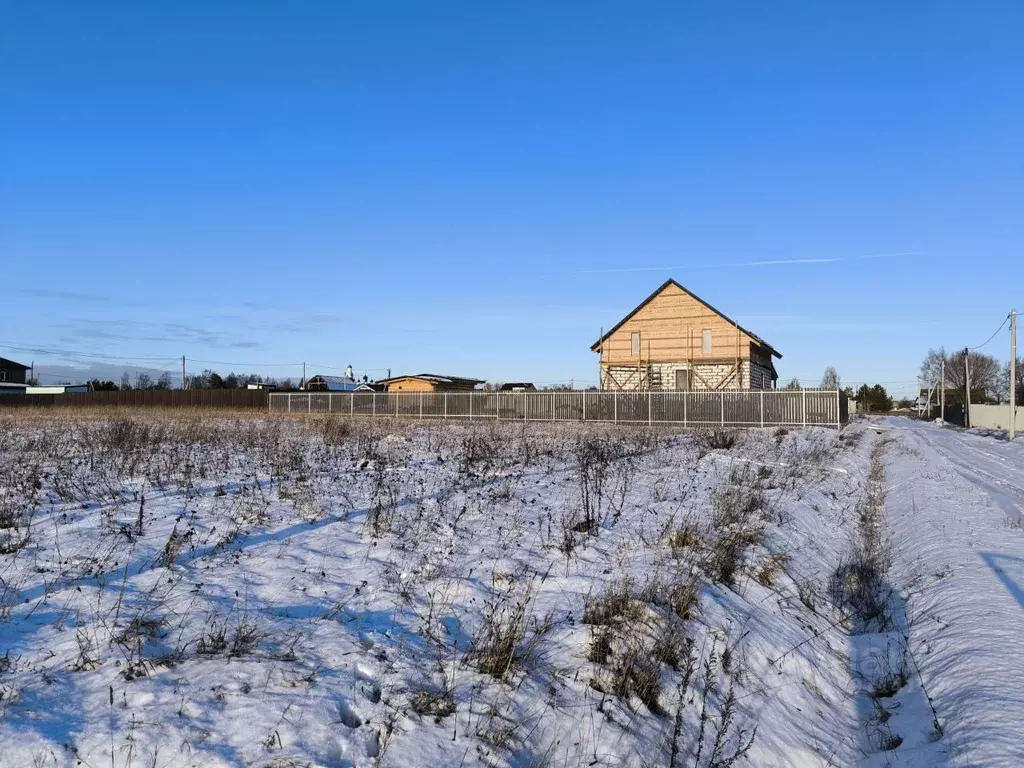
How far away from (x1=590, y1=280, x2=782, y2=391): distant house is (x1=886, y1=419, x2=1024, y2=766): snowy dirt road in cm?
2713

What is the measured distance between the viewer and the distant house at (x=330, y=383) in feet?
212

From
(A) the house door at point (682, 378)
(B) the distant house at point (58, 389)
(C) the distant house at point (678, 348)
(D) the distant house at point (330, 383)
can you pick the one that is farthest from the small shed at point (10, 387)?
(A) the house door at point (682, 378)

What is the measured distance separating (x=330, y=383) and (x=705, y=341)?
137ft

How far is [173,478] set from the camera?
8.55m

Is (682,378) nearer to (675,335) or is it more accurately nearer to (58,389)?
(675,335)

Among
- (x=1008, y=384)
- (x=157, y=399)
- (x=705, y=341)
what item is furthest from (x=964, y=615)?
(x=1008, y=384)

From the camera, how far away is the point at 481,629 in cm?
391

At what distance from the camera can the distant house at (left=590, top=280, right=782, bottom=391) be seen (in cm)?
3825

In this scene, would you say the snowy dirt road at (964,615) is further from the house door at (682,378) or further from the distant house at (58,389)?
the distant house at (58,389)

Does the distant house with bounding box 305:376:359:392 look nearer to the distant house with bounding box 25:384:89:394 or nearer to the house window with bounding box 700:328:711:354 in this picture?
the distant house with bounding box 25:384:89:394

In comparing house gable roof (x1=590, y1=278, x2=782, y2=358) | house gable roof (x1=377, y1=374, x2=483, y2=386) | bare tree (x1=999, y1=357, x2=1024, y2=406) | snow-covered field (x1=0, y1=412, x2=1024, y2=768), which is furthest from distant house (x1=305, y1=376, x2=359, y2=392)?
bare tree (x1=999, y1=357, x2=1024, y2=406)

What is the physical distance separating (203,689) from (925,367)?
11798cm

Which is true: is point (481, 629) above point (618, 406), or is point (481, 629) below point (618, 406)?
below

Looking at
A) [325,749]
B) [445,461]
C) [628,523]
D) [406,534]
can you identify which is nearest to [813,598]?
[628,523]
